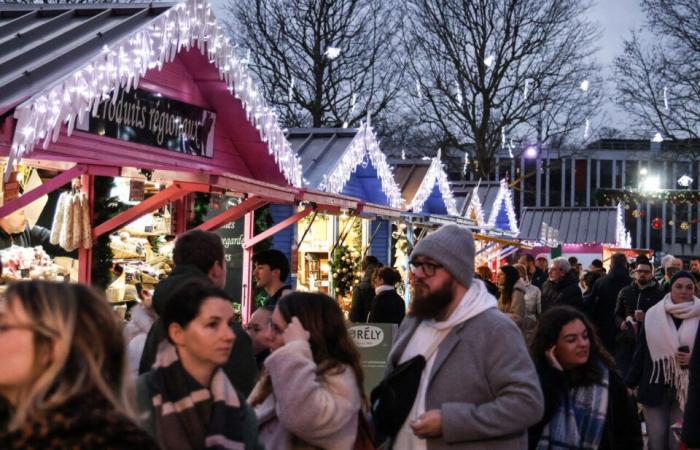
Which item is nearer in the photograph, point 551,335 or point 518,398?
point 518,398

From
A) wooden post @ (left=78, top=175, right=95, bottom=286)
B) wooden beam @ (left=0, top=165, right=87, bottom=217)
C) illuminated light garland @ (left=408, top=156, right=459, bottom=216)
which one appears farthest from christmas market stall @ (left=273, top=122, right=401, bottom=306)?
wooden beam @ (left=0, top=165, right=87, bottom=217)

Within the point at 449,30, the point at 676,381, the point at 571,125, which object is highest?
the point at 449,30

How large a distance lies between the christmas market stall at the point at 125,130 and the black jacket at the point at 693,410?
445 cm

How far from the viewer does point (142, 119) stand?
1002 cm

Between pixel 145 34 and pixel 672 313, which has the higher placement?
pixel 145 34

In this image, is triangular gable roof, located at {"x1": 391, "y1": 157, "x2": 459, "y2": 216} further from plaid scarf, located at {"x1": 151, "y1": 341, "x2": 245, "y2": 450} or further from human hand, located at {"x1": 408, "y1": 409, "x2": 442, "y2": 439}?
plaid scarf, located at {"x1": 151, "y1": 341, "x2": 245, "y2": 450}

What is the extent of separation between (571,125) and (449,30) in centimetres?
591

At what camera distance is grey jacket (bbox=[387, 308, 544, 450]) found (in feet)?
13.8

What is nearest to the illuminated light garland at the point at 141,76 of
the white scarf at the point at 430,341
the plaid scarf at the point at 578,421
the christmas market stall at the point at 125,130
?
the christmas market stall at the point at 125,130

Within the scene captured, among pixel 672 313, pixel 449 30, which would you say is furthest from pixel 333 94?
pixel 672 313

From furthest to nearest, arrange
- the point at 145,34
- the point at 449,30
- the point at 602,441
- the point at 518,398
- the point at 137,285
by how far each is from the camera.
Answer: the point at 449,30, the point at 137,285, the point at 145,34, the point at 602,441, the point at 518,398

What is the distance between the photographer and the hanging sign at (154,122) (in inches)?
368

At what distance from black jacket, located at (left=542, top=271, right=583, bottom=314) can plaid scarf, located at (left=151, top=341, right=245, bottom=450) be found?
9.78 m

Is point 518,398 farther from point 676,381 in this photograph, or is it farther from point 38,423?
point 676,381
